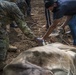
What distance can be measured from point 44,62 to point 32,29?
4.33m

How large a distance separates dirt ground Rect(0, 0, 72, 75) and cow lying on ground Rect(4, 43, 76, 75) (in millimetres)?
1468

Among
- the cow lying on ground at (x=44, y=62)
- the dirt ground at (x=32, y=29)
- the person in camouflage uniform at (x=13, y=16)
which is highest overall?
the person in camouflage uniform at (x=13, y=16)

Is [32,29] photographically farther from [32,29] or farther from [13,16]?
[13,16]

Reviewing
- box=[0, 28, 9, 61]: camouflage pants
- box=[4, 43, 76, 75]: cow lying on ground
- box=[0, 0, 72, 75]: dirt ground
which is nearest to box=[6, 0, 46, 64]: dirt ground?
box=[0, 0, 72, 75]: dirt ground

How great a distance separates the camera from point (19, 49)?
23.0 ft

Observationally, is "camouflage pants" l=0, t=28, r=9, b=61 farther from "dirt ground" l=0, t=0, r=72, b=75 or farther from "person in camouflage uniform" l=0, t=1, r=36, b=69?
"dirt ground" l=0, t=0, r=72, b=75

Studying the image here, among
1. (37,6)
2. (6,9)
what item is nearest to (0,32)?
(6,9)

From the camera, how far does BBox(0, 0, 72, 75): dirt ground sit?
7005 millimetres

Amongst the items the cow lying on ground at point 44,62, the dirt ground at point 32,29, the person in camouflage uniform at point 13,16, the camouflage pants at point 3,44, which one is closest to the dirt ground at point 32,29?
the dirt ground at point 32,29

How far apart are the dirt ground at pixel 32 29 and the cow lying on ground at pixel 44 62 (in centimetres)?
147

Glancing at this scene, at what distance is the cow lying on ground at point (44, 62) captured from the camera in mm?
4246

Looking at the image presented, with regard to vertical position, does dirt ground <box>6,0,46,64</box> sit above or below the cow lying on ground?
below

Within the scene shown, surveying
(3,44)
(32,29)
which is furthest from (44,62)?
(32,29)

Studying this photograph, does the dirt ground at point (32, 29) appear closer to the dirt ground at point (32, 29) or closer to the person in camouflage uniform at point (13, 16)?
the dirt ground at point (32, 29)
